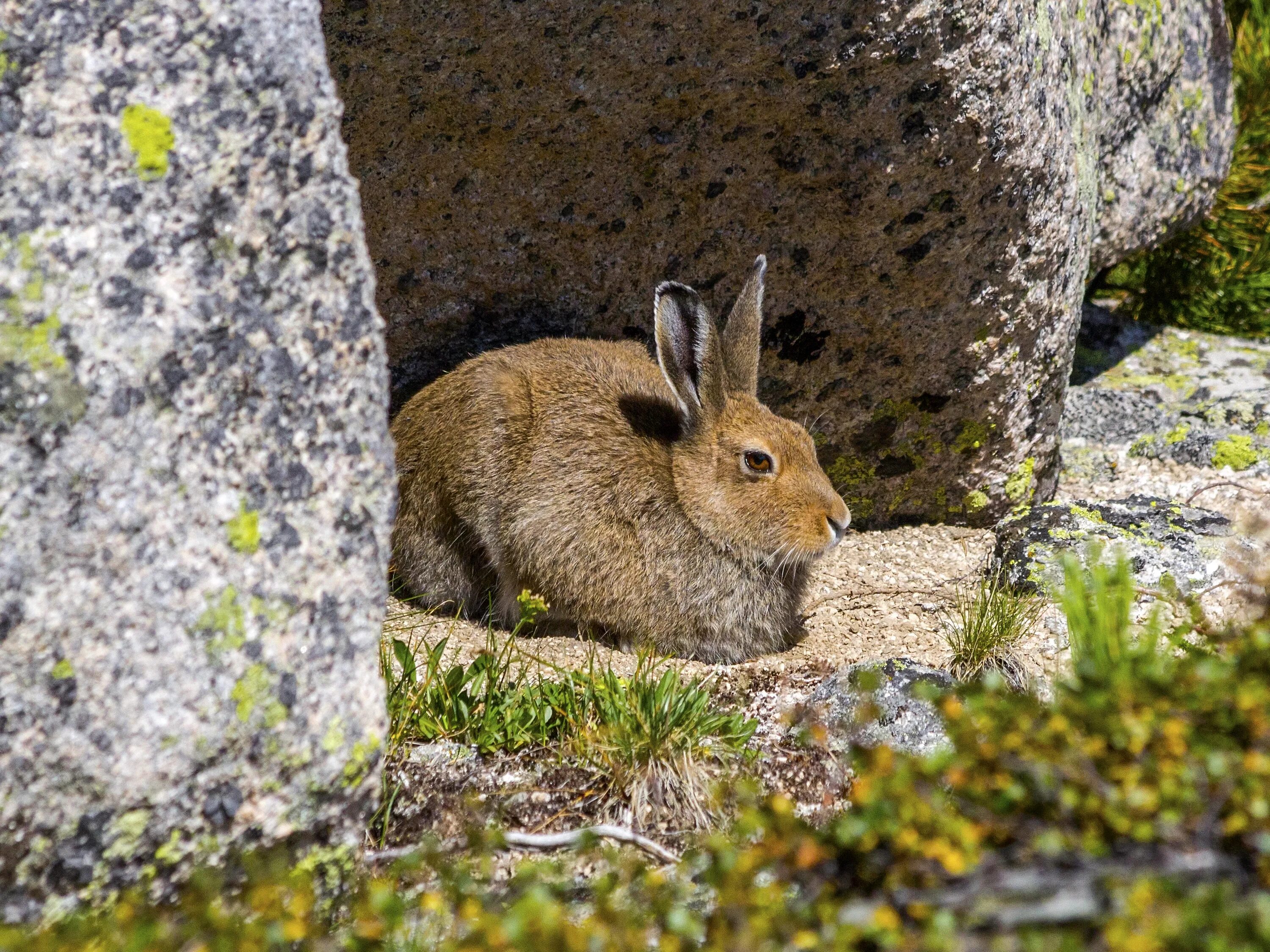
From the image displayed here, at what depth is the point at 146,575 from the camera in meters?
3.31

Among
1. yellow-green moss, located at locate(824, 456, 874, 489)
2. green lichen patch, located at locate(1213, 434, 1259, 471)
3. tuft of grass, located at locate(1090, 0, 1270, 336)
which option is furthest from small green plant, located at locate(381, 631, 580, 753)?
tuft of grass, located at locate(1090, 0, 1270, 336)

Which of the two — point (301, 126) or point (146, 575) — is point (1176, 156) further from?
point (146, 575)

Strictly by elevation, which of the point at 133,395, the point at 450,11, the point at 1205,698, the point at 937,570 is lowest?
the point at 937,570

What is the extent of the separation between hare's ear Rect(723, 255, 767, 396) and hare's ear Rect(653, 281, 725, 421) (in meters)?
0.14

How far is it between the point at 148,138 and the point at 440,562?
3.30m

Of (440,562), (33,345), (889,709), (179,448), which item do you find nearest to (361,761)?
(179,448)

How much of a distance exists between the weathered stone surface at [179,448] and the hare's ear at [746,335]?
2.56m

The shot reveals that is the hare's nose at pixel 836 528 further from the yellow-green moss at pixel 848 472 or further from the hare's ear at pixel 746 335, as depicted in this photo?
the yellow-green moss at pixel 848 472

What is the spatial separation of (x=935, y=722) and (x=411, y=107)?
12.3 feet

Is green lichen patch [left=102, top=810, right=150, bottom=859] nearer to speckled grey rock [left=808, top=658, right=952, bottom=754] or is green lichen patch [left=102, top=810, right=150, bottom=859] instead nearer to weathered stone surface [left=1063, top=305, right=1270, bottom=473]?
speckled grey rock [left=808, top=658, right=952, bottom=754]

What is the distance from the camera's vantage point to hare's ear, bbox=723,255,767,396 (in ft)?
19.1

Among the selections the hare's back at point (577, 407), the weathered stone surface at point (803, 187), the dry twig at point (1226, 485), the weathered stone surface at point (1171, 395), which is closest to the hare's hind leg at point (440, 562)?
the hare's back at point (577, 407)

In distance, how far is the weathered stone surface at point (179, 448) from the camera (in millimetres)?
3215

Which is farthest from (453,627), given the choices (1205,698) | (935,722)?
(1205,698)
